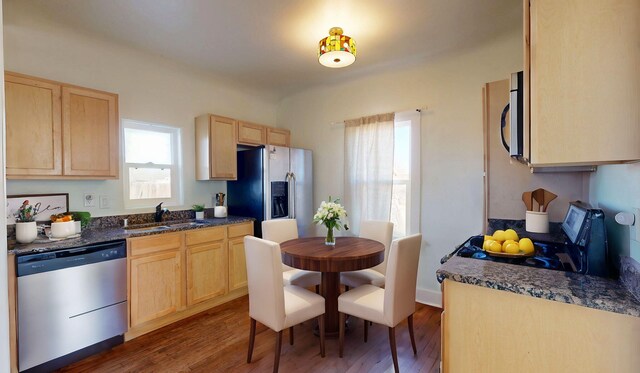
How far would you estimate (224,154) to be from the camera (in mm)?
3457

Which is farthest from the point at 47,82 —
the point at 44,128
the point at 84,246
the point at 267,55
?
the point at 267,55

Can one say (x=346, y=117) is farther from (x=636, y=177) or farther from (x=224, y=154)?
(x=636, y=177)

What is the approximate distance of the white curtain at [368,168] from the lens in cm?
334

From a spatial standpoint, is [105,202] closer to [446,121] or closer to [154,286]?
[154,286]

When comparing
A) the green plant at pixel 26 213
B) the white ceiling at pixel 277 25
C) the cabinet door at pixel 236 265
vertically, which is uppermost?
the white ceiling at pixel 277 25

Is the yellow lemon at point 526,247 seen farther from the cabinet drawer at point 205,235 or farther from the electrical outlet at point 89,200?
the electrical outlet at point 89,200

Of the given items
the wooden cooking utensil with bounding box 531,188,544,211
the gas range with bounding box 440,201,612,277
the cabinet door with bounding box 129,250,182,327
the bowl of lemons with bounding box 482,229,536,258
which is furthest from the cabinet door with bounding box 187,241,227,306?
the wooden cooking utensil with bounding box 531,188,544,211

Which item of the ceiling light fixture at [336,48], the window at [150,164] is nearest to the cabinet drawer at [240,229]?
the window at [150,164]

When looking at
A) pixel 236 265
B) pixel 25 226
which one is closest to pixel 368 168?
pixel 236 265

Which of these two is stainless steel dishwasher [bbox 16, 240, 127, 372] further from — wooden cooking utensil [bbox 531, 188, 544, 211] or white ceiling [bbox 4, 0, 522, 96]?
wooden cooking utensil [bbox 531, 188, 544, 211]

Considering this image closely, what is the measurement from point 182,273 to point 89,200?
1.09 m

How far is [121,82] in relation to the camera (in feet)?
9.52

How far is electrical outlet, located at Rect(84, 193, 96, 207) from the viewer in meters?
2.68

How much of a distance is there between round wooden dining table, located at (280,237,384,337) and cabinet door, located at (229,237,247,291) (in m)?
0.97
